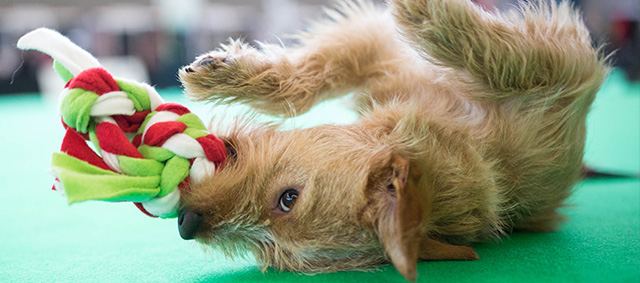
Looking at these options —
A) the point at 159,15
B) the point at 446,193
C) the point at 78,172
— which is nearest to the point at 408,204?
the point at 446,193

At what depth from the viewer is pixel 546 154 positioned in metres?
1.83

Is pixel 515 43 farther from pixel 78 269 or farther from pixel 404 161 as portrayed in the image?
pixel 78 269

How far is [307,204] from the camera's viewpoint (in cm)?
140

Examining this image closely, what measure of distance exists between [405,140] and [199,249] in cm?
81

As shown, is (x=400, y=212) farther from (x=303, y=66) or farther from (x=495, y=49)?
(x=303, y=66)

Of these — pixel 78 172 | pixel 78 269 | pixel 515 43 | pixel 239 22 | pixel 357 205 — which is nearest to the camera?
pixel 78 172

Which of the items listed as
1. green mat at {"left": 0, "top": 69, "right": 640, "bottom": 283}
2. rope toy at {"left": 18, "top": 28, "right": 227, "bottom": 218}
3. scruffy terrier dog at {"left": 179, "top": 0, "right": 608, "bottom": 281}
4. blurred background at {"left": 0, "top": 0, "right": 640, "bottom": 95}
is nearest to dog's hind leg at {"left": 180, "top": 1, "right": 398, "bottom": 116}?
scruffy terrier dog at {"left": 179, "top": 0, "right": 608, "bottom": 281}

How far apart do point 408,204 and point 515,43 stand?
839 mm

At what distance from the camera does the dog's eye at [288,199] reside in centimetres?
144

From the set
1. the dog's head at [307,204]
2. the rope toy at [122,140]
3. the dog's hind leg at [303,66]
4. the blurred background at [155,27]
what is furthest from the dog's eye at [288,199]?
the blurred background at [155,27]

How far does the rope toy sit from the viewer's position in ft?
4.23

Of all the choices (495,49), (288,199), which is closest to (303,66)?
(495,49)

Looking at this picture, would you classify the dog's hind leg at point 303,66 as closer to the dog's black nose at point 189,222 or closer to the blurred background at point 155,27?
the dog's black nose at point 189,222

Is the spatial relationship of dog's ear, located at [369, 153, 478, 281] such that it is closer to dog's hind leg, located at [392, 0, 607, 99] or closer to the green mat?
the green mat
